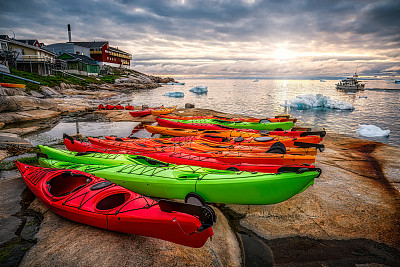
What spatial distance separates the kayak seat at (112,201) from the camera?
13.1ft

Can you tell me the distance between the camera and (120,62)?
6650cm

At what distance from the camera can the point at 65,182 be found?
4797 millimetres

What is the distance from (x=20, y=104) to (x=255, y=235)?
1738 centimetres

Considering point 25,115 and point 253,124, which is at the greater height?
point 25,115

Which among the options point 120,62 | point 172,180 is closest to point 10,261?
point 172,180

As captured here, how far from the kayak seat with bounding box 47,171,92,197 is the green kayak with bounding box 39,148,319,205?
47 cm

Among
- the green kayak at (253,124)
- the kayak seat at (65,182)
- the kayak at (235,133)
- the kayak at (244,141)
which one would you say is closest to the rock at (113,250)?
the kayak seat at (65,182)

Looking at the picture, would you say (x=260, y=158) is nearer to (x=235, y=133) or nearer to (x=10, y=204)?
(x=235, y=133)

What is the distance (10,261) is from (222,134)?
7481 millimetres

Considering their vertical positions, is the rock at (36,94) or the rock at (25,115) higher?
the rock at (36,94)

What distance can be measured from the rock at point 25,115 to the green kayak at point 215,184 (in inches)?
466

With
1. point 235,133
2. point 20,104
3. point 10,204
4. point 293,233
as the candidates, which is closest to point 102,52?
point 20,104

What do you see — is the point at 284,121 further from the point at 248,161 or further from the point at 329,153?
the point at 248,161

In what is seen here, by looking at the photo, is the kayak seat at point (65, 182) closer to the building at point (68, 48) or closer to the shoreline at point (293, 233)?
the shoreline at point (293, 233)
